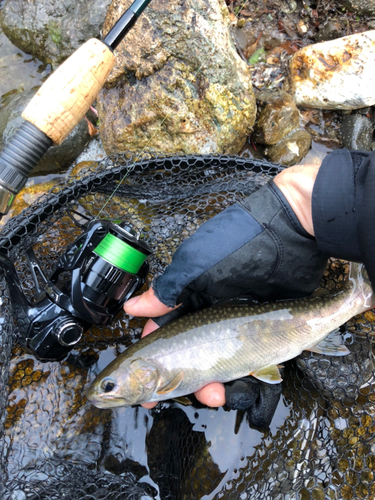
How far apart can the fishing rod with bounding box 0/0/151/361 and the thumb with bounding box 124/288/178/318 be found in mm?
69

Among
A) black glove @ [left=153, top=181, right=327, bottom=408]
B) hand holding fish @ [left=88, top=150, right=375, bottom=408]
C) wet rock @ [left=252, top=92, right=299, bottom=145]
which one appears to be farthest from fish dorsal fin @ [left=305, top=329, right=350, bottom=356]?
wet rock @ [left=252, top=92, right=299, bottom=145]

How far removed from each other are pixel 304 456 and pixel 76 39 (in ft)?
14.5

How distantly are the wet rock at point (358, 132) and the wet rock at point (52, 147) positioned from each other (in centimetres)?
266

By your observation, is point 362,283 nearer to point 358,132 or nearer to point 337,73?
point 358,132

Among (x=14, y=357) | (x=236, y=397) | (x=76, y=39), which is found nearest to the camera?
(x=236, y=397)

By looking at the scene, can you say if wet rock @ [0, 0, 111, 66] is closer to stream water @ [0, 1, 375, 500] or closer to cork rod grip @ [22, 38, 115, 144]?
cork rod grip @ [22, 38, 115, 144]

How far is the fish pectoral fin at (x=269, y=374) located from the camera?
2203mm

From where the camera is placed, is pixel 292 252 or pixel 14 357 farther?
pixel 14 357

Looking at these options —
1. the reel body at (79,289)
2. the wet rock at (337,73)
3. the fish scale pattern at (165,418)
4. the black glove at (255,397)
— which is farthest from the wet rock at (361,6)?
the black glove at (255,397)

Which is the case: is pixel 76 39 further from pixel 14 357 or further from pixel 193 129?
pixel 14 357

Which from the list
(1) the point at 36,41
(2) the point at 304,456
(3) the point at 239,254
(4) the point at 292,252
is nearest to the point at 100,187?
(3) the point at 239,254

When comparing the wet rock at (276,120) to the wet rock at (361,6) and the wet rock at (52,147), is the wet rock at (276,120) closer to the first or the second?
the wet rock at (361,6)

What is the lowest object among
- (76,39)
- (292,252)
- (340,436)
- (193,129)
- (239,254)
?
(340,436)

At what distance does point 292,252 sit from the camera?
2.01 meters
